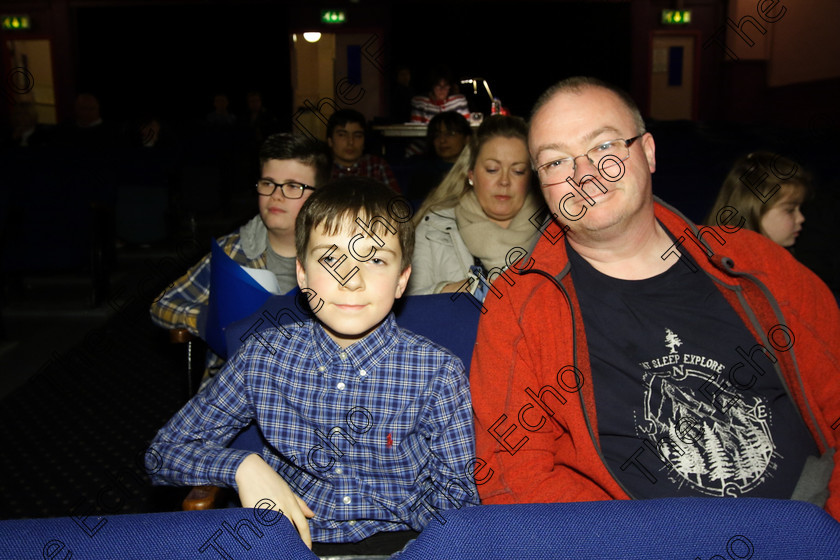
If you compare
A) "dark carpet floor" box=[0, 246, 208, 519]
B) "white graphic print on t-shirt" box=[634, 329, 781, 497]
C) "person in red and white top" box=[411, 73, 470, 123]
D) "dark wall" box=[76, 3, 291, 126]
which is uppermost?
"dark wall" box=[76, 3, 291, 126]

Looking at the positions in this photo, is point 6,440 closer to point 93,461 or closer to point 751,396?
point 93,461

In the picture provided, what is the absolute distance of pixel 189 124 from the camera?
1038 centimetres

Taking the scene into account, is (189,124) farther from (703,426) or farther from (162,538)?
(162,538)

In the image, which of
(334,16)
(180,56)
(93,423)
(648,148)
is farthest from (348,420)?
(180,56)

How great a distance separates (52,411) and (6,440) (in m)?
0.29

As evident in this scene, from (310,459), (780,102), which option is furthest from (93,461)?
(780,102)

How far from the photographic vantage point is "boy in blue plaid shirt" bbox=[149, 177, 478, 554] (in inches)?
48.0

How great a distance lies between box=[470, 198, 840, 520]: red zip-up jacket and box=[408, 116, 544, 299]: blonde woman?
0.95m

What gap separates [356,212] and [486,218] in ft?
3.70

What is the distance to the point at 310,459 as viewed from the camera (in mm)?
1261

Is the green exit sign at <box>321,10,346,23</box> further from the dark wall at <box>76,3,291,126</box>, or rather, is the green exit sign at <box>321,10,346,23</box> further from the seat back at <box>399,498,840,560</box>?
Result: the seat back at <box>399,498,840,560</box>

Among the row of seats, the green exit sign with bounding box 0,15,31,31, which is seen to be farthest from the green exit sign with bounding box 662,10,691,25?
the row of seats

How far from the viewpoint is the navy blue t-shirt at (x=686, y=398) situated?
117 cm

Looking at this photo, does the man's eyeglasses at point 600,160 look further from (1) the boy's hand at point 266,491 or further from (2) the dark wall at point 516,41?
(2) the dark wall at point 516,41
